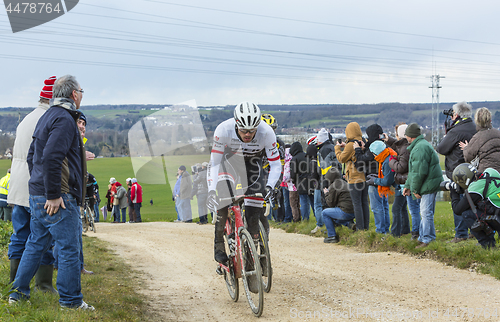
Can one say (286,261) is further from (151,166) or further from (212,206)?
(151,166)

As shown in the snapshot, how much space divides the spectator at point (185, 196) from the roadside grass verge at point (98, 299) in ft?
31.9

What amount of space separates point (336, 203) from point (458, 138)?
10.6 feet

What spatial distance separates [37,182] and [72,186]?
37 centimetres

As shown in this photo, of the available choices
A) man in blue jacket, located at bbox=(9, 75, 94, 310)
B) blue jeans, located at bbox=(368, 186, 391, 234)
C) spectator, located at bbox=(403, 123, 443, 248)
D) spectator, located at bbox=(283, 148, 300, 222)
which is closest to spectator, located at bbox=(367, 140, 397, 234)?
blue jeans, located at bbox=(368, 186, 391, 234)

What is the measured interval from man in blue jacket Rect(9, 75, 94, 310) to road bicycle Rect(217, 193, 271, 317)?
6.35 ft

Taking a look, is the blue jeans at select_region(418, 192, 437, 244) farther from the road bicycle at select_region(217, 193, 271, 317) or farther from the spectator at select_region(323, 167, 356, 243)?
the road bicycle at select_region(217, 193, 271, 317)

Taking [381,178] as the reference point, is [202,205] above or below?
below

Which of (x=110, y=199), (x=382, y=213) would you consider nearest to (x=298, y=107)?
(x=110, y=199)

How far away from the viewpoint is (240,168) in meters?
6.45

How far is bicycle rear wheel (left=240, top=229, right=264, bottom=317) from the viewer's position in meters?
5.44

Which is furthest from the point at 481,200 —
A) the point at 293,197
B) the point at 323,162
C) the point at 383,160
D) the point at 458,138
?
the point at 293,197

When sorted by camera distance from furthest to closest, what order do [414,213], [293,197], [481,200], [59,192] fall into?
[293,197] < [414,213] < [481,200] < [59,192]

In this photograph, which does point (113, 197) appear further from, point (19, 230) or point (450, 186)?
point (450, 186)

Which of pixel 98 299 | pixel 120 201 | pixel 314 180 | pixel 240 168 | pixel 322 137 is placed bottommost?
pixel 120 201
